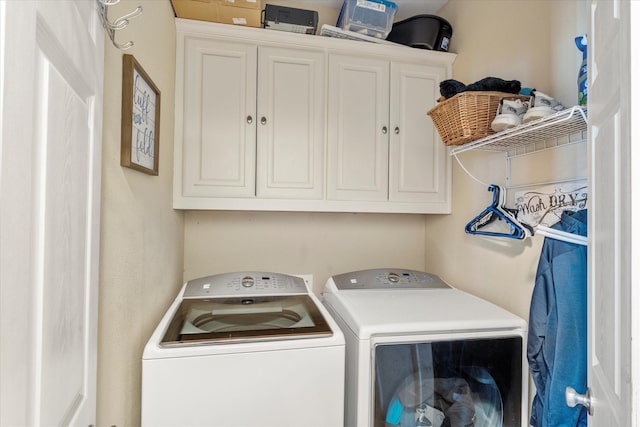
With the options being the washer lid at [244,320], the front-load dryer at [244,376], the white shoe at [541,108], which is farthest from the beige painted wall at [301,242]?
the white shoe at [541,108]

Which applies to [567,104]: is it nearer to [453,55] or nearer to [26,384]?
[453,55]

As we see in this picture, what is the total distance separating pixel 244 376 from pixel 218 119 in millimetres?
1250

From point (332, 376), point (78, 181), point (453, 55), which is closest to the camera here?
point (78, 181)

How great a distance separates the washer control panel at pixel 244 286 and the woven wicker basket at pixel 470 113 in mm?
1051

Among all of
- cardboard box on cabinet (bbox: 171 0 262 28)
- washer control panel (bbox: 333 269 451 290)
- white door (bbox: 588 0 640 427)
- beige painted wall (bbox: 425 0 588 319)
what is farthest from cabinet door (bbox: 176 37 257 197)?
white door (bbox: 588 0 640 427)

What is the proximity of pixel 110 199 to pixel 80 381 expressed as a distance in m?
0.46

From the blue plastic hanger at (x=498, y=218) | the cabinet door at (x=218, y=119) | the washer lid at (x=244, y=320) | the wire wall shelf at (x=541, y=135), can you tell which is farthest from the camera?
the cabinet door at (x=218, y=119)

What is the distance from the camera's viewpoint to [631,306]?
51 cm

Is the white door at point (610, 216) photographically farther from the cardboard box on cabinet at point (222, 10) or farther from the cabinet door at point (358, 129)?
the cardboard box on cabinet at point (222, 10)

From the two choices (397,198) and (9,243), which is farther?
(397,198)

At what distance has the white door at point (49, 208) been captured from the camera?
0.44m

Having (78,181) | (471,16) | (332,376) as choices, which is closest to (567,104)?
(471,16)

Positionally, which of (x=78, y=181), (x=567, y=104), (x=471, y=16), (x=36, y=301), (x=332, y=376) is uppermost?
(x=471, y=16)

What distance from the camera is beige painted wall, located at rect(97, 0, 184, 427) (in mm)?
887
